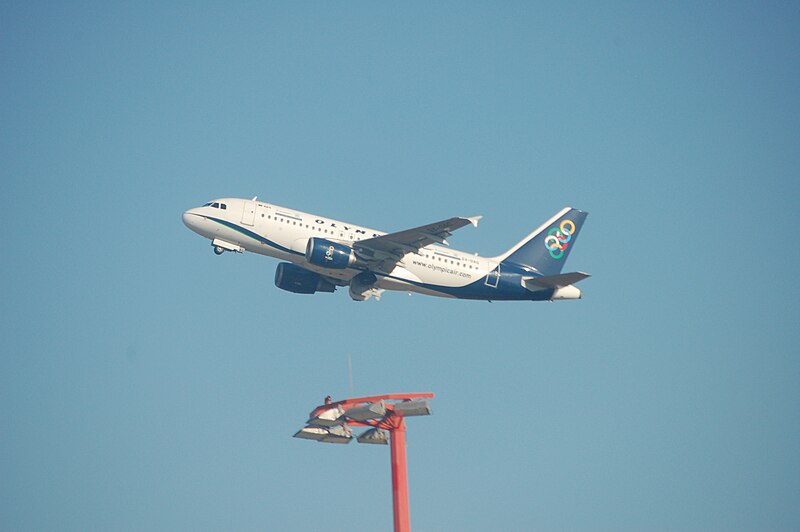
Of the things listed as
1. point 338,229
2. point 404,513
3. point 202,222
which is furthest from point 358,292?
point 404,513

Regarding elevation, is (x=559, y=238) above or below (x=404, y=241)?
above

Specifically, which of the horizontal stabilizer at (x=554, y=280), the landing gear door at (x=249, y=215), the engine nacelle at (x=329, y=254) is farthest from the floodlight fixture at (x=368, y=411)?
the horizontal stabilizer at (x=554, y=280)

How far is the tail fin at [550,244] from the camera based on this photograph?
64750mm

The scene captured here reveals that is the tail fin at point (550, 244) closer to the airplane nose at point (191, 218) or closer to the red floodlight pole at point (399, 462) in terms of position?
the red floodlight pole at point (399, 462)

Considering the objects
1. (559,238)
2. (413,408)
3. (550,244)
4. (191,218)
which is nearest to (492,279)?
(550,244)

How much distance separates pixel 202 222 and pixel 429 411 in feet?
59.7

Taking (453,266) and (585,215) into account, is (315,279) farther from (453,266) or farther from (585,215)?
(585,215)

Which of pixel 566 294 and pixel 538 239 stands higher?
pixel 538 239

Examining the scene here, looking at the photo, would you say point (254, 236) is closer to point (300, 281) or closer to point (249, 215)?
point (249, 215)

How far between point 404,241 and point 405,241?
0.18 feet

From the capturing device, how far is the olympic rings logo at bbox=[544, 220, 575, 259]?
65938 mm

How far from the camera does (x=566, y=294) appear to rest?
6241cm

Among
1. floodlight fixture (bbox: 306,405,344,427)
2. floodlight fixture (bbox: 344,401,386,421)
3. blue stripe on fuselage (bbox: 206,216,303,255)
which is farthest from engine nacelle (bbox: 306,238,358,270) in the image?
floodlight fixture (bbox: 344,401,386,421)

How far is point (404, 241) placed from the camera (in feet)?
193
